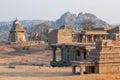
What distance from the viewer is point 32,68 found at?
41469mm

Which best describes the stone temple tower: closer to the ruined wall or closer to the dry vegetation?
the dry vegetation

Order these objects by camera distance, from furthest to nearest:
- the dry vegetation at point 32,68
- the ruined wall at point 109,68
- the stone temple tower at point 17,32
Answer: the stone temple tower at point 17,32 → the ruined wall at point 109,68 → the dry vegetation at point 32,68

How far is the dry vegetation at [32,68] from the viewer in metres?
31.5

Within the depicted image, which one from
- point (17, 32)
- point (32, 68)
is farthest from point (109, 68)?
point (17, 32)

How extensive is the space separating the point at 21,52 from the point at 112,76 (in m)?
35.6

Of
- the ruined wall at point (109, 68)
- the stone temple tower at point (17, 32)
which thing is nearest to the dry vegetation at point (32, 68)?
the ruined wall at point (109, 68)

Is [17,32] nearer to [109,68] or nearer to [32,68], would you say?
[32,68]

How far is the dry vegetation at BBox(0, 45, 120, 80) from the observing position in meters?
31.5

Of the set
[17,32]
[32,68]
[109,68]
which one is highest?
[17,32]

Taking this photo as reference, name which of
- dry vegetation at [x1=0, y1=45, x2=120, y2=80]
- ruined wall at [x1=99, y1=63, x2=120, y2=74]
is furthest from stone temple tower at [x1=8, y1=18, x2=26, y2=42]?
ruined wall at [x1=99, y1=63, x2=120, y2=74]

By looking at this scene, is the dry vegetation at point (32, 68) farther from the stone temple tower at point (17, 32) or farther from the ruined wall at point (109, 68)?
the stone temple tower at point (17, 32)

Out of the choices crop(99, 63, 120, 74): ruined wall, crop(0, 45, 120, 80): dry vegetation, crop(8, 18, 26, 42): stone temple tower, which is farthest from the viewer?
crop(8, 18, 26, 42): stone temple tower

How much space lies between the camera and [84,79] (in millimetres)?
30156

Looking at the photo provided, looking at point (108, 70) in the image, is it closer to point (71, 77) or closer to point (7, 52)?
point (71, 77)
